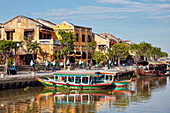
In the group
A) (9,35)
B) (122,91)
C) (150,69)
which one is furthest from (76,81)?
(150,69)

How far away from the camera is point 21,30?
7338 centimetres

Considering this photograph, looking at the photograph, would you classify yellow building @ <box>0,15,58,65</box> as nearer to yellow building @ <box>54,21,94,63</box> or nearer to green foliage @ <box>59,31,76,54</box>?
yellow building @ <box>54,21,94,63</box>

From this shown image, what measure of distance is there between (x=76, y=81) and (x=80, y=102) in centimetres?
1092

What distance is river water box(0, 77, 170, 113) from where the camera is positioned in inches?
1206

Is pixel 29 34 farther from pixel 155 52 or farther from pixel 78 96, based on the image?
pixel 155 52

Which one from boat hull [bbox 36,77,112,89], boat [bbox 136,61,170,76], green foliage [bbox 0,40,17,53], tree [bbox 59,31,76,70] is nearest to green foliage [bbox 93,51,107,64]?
boat [bbox 136,61,170,76]

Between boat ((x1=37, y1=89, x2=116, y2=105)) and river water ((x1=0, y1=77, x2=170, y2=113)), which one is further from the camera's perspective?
boat ((x1=37, y1=89, x2=116, y2=105))

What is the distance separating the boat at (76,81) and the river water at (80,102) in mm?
1006

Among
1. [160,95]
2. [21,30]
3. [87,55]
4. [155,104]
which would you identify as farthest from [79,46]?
[155,104]

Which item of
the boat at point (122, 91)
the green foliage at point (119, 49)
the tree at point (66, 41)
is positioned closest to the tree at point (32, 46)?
the tree at point (66, 41)

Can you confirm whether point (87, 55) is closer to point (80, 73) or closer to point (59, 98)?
point (80, 73)

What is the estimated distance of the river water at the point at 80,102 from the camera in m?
30.6

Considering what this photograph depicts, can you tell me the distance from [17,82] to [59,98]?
9.94 m

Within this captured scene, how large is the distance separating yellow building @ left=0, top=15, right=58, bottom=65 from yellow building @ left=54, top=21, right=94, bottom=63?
11.9 feet
